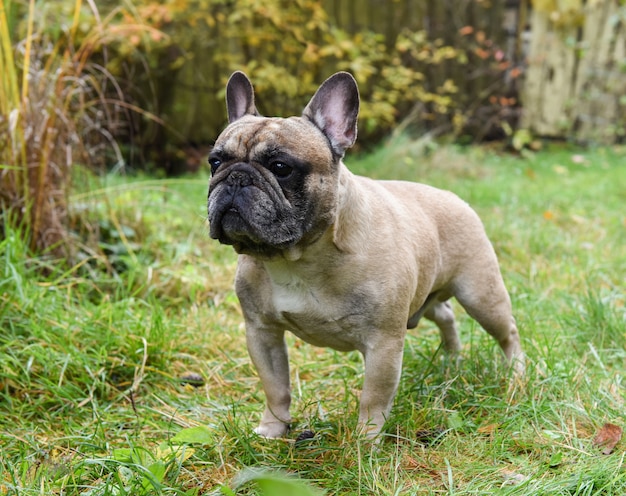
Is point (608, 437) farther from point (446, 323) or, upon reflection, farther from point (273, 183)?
point (273, 183)

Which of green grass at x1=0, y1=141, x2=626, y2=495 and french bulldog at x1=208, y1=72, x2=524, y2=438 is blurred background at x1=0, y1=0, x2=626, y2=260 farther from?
french bulldog at x1=208, y1=72, x2=524, y2=438

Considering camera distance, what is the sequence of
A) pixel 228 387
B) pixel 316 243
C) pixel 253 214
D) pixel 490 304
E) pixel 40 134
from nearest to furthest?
pixel 253 214 < pixel 316 243 < pixel 490 304 < pixel 228 387 < pixel 40 134

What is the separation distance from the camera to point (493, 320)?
3.35m

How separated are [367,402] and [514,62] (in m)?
8.38

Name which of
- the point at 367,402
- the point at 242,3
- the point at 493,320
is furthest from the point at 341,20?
the point at 367,402

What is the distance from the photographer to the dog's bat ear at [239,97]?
286 cm

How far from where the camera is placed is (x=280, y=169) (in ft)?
8.25

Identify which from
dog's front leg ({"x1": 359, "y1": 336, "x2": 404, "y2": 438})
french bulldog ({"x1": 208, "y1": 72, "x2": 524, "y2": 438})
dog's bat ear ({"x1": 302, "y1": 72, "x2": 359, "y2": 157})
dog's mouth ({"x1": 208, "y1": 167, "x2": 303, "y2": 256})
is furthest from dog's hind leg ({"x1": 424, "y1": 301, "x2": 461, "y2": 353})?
dog's mouth ({"x1": 208, "y1": 167, "x2": 303, "y2": 256})

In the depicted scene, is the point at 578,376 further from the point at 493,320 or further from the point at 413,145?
the point at 413,145

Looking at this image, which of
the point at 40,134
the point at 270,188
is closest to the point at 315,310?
the point at 270,188

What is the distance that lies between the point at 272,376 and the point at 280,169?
0.87 meters

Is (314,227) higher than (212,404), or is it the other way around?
(314,227)

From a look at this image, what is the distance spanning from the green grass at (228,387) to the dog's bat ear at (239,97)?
1158 millimetres

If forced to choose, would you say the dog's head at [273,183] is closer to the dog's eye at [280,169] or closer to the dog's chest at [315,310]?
the dog's eye at [280,169]
